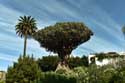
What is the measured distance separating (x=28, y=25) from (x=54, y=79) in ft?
190

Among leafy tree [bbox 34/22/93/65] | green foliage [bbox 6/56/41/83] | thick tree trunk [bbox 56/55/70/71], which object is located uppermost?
leafy tree [bbox 34/22/93/65]

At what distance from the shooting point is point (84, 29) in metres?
108

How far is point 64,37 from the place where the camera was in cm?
10381

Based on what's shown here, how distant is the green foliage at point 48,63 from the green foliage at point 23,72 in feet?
150

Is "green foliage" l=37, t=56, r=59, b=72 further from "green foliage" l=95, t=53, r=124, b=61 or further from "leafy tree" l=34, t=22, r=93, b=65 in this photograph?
"green foliage" l=95, t=53, r=124, b=61

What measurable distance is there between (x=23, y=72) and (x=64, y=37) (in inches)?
1904

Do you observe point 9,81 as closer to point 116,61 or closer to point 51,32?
point 116,61

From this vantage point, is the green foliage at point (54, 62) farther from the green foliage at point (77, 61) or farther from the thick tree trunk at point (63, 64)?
the thick tree trunk at point (63, 64)

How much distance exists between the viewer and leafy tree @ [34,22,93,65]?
341 ft

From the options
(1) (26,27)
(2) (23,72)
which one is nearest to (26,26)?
(1) (26,27)

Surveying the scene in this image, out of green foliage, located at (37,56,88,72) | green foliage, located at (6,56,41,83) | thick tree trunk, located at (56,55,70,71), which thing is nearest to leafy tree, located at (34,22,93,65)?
thick tree trunk, located at (56,55,70,71)

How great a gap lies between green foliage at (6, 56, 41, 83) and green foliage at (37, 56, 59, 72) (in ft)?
150

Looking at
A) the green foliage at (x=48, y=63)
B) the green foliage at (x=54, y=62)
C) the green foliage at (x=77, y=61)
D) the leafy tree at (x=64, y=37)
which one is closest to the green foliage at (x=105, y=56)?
the green foliage at (x=77, y=61)

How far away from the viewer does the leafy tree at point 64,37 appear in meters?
104
